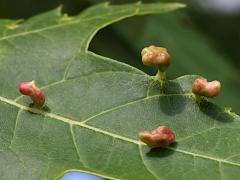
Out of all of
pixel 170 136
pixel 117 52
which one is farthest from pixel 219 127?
pixel 117 52

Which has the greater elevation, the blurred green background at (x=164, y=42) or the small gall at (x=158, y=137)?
the small gall at (x=158, y=137)

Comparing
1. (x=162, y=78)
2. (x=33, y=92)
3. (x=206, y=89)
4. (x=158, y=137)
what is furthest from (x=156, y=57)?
(x=33, y=92)

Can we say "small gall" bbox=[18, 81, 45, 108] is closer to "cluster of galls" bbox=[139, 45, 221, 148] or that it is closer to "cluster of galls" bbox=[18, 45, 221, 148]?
"cluster of galls" bbox=[18, 45, 221, 148]

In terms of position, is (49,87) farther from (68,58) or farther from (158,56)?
(158,56)

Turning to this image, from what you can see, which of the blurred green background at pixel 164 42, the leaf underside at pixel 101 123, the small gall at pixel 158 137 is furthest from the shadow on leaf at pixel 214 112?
the blurred green background at pixel 164 42

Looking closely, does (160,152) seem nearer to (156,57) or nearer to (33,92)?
(156,57)

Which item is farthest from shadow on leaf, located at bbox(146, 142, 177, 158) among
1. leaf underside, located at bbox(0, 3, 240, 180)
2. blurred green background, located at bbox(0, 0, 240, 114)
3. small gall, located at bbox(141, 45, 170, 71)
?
blurred green background, located at bbox(0, 0, 240, 114)

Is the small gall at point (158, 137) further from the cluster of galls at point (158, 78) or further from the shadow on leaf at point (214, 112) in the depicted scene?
the shadow on leaf at point (214, 112)
